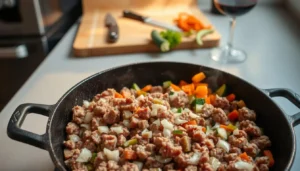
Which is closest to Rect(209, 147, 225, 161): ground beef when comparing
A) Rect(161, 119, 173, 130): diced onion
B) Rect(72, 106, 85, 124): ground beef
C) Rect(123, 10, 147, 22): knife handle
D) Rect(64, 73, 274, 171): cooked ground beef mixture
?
Rect(64, 73, 274, 171): cooked ground beef mixture

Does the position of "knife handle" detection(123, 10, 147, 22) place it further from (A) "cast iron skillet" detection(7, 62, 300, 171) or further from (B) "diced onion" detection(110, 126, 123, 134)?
→ (B) "diced onion" detection(110, 126, 123, 134)

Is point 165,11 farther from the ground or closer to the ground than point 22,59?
farther from the ground

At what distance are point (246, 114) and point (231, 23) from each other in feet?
1.77

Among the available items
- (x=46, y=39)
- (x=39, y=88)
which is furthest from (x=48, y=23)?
(x=39, y=88)

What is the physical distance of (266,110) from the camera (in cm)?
81

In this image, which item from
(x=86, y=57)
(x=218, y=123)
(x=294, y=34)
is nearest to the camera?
(x=218, y=123)

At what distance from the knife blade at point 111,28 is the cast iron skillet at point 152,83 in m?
0.39

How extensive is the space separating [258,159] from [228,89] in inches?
9.7

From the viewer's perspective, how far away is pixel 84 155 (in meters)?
0.73

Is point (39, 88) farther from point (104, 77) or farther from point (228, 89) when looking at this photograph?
point (228, 89)

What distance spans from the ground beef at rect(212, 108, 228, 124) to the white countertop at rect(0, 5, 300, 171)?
20 centimetres

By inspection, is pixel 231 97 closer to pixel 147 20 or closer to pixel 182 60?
pixel 182 60

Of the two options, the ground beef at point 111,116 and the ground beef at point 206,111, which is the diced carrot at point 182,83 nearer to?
the ground beef at point 206,111

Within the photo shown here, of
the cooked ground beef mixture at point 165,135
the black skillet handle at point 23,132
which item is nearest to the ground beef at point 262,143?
the cooked ground beef mixture at point 165,135
